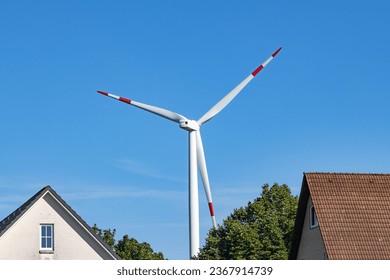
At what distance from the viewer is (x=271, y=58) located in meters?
71.8

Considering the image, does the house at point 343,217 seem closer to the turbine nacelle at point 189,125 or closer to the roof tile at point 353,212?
the roof tile at point 353,212

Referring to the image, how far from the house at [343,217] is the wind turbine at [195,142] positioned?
12082 mm

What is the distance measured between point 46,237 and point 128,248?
35.2 metres

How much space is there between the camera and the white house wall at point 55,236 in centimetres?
5800

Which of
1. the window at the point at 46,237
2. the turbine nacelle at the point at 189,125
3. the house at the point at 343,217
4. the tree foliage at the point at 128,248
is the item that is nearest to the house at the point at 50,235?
the window at the point at 46,237

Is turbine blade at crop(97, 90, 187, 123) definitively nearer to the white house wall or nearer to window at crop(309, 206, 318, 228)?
the white house wall

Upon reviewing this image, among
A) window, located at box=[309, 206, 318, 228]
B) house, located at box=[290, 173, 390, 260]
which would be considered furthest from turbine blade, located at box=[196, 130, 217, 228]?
window, located at box=[309, 206, 318, 228]

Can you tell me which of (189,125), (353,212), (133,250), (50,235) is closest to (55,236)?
(50,235)

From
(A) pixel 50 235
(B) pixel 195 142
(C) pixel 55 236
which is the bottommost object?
(C) pixel 55 236

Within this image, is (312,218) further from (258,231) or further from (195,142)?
(195,142)

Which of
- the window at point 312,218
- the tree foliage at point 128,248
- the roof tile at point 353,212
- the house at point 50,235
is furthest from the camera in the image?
the tree foliage at point 128,248

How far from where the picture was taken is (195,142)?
70438 millimetres
